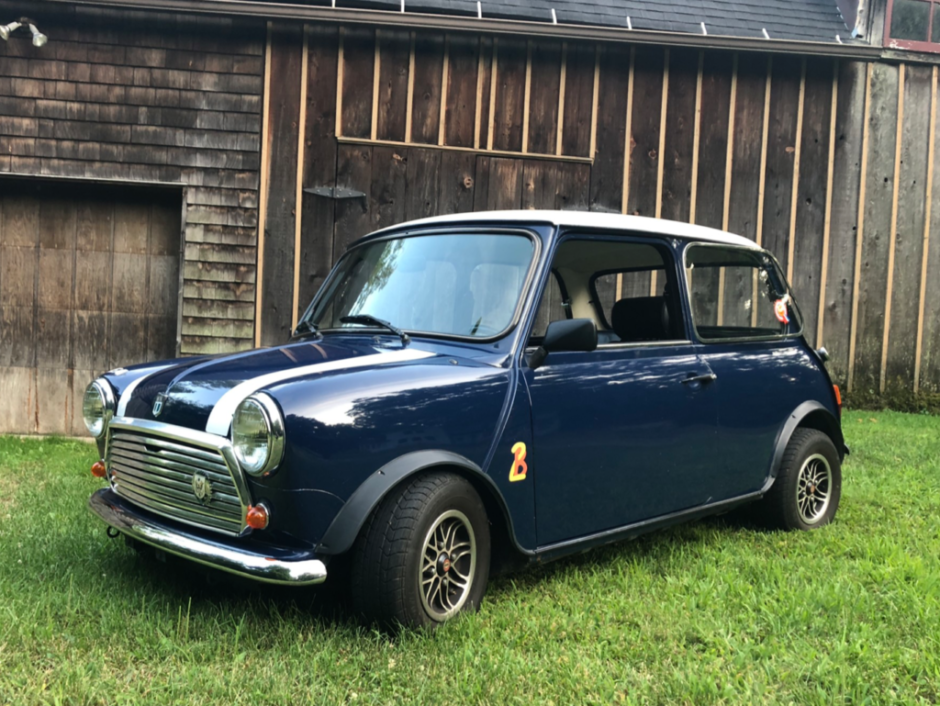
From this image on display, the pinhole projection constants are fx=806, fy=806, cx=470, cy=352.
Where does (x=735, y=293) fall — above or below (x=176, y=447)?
above

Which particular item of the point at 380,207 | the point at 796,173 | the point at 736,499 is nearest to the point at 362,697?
the point at 736,499

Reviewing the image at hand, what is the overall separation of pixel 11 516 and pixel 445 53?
615cm

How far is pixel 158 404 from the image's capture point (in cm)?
305

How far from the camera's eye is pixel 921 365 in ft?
31.7

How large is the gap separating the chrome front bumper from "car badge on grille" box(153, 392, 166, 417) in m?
0.41

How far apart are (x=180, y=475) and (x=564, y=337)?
5.17 feet

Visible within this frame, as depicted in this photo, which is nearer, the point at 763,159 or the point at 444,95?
the point at 444,95

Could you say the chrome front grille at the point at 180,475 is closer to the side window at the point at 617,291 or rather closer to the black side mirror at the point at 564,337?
the black side mirror at the point at 564,337

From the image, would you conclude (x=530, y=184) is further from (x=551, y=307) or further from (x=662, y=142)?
(x=551, y=307)

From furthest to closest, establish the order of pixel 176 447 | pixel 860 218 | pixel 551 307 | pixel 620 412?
1. pixel 860 218
2. pixel 551 307
3. pixel 620 412
4. pixel 176 447

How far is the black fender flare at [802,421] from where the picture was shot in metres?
4.41

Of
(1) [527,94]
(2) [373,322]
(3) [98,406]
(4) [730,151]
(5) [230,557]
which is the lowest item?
(5) [230,557]

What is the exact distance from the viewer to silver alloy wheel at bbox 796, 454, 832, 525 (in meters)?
4.57

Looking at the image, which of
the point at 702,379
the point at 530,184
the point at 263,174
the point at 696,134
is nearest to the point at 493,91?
the point at 530,184
